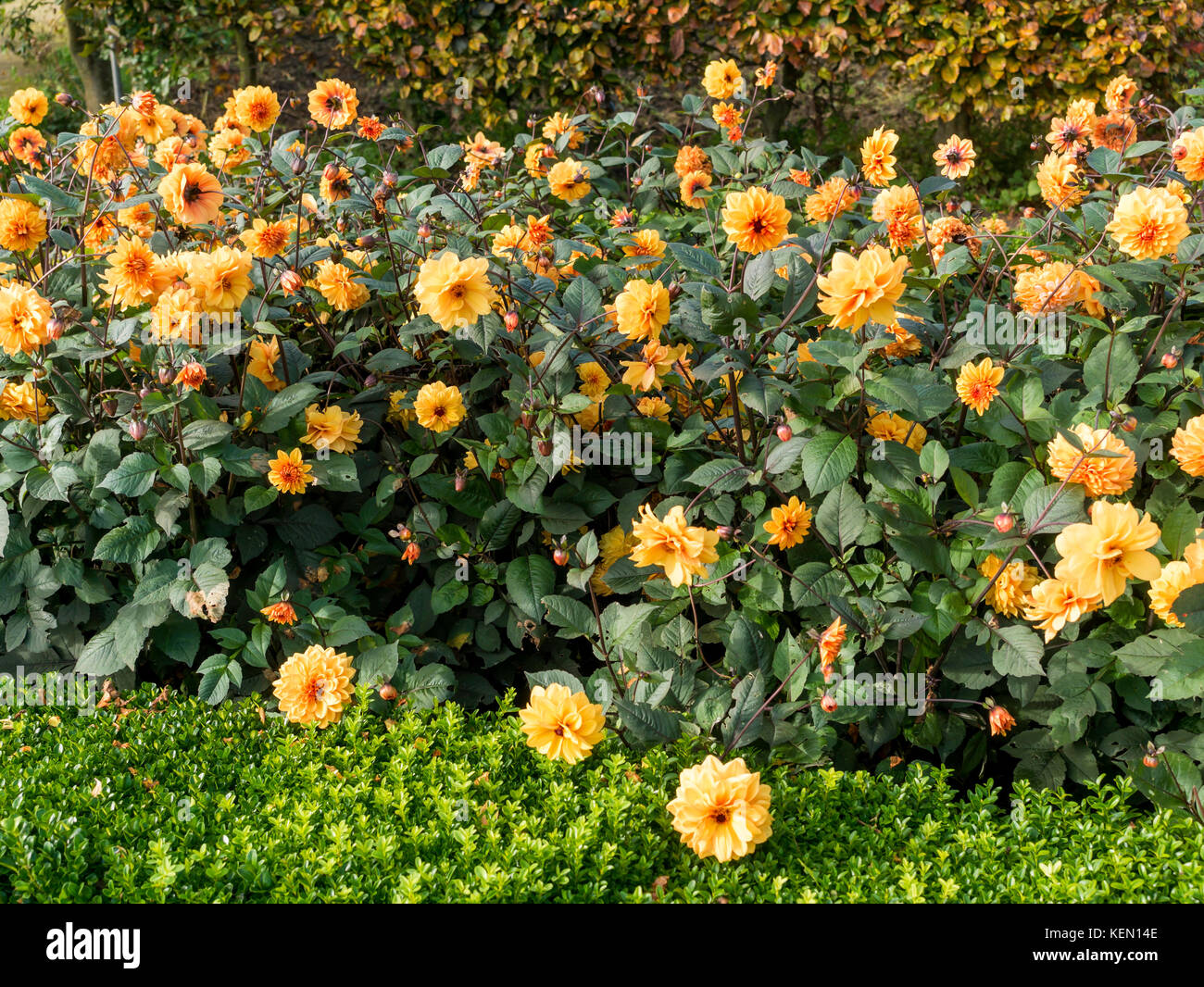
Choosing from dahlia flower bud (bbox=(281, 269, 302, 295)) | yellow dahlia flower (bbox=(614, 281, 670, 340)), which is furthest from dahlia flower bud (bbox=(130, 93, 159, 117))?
yellow dahlia flower (bbox=(614, 281, 670, 340))

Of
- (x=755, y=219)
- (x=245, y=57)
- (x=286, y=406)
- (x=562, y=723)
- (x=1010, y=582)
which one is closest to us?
(x=562, y=723)

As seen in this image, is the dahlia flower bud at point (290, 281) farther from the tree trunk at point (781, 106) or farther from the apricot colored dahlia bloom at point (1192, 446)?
the tree trunk at point (781, 106)

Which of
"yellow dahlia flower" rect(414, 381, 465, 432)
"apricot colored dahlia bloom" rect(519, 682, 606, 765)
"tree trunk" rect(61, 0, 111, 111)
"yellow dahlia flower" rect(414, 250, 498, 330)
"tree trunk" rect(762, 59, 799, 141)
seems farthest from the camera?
"tree trunk" rect(61, 0, 111, 111)

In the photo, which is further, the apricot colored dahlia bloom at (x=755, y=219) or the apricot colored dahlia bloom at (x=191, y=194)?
the apricot colored dahlia bloom at (x=191, y=194)

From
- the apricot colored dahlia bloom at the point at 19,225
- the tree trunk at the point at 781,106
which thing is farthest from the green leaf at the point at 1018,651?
the tree trunk at the point at 781,106

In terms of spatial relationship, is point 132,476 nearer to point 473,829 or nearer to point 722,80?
point 473,829

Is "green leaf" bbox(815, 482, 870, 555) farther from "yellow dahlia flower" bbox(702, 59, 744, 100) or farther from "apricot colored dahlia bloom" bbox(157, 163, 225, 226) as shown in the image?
"yellow dahlia flower" bbox(702, 59, 744, 100)

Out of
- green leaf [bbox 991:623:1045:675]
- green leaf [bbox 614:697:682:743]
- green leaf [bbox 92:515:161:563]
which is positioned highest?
green leaf [bbox 92:515:161:563]

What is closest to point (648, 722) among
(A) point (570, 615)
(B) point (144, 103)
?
(A) point (570, 615)

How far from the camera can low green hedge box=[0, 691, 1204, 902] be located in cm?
161

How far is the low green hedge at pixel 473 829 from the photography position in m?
1.61

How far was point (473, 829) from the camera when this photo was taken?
5.50 feet

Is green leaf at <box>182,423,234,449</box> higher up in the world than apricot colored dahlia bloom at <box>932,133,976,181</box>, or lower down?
lower down
